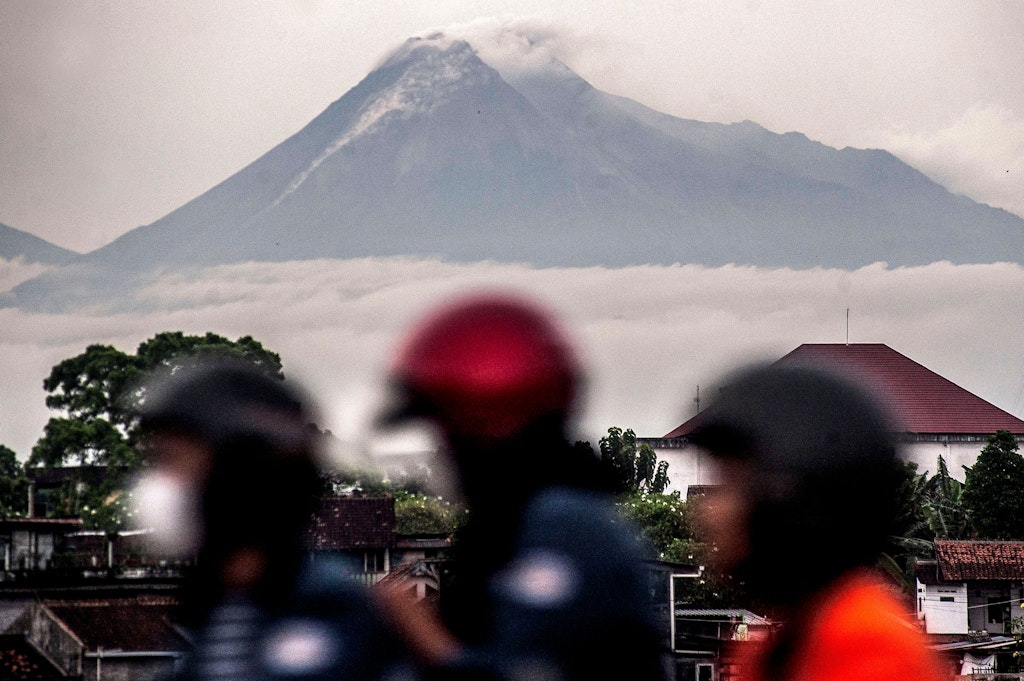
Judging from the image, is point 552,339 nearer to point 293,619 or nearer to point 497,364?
point 497,364

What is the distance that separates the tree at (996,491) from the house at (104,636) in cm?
1237

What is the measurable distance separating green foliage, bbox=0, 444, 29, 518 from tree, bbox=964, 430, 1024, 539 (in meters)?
10.5

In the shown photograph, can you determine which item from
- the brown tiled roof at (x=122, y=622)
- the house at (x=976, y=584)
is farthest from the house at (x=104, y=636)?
the house at (x=976, y=584)

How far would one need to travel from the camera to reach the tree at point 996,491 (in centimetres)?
1260

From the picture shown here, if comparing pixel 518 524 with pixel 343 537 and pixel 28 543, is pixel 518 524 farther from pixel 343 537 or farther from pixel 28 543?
pixel 28 543

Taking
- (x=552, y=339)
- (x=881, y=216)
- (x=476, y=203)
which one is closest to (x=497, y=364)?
(x=552, y=339)

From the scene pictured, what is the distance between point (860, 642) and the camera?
50 centimetres

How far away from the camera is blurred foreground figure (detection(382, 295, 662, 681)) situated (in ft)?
1.63

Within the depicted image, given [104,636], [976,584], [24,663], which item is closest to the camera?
[104,636]

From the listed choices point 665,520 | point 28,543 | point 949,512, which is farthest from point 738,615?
point 949,512

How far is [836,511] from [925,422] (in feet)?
79.4

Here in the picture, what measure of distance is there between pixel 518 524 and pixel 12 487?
4.17 m

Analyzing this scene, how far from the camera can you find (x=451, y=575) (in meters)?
0.53

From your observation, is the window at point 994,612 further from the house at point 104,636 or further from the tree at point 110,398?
the house at point 104,636
